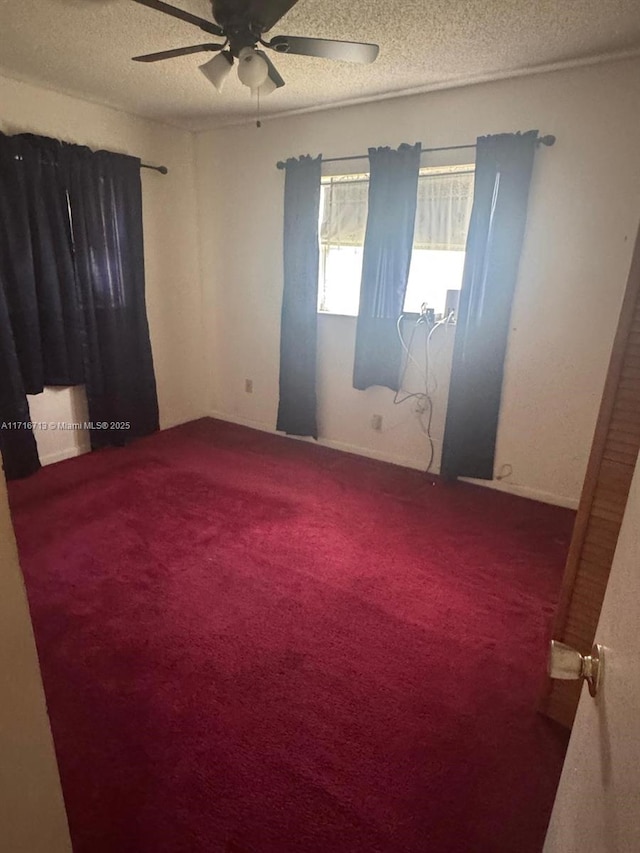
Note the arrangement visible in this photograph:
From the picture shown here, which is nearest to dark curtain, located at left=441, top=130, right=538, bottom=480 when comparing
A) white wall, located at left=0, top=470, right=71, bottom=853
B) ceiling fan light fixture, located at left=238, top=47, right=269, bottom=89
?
ceiling fan light fixture, located at left=238, top=47, right=269, bottom=89

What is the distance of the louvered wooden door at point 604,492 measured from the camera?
46.1 inches

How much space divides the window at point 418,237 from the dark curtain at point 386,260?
12cm

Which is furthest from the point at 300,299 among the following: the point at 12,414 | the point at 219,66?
the point at 12,414

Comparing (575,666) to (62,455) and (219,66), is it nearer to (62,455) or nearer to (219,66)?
(219,66)

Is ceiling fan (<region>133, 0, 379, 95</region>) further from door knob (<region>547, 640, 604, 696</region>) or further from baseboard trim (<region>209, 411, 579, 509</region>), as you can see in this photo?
baseboard trim (<region>209, 411, 579, 509</region>)

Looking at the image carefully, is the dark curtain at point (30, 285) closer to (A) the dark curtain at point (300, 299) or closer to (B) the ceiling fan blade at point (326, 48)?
(A) the dark curtain at point (300, 299)

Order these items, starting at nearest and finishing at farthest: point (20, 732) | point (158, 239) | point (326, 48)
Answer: point (20, 732) → point (326, 48) → point (158, 239)

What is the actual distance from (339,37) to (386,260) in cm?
119

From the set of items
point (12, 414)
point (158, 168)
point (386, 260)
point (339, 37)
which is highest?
point (339, 37)

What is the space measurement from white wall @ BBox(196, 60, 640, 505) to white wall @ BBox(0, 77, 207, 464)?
9.1 inches

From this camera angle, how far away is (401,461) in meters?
3.55

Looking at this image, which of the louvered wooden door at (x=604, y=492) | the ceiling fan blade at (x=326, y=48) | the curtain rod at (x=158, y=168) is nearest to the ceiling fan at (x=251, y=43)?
the ceiling fan blade at (x=326, y=48)

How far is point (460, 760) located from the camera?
143 centimetres

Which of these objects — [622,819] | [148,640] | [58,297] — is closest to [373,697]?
[148,640]
